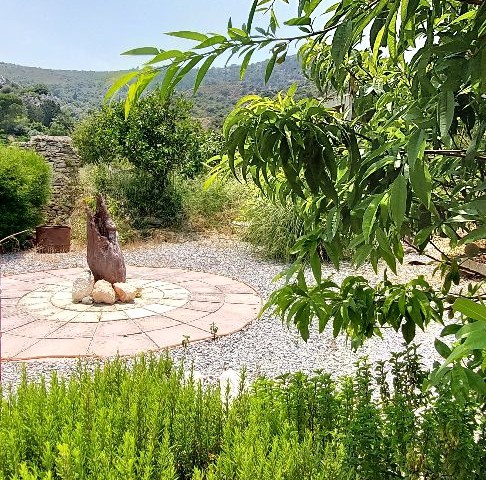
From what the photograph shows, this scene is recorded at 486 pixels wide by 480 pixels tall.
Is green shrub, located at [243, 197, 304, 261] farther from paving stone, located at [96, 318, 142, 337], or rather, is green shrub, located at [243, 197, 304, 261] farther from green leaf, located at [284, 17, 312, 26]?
green leaf, located at [284, 17, 312, 26]

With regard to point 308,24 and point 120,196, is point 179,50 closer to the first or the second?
point 308,24

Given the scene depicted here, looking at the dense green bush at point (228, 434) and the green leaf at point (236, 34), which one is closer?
the green leaf at point (236, 34)

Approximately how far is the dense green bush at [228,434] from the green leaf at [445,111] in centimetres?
100

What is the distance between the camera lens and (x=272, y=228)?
26.9 feet

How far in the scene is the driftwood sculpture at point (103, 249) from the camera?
539 centimetres

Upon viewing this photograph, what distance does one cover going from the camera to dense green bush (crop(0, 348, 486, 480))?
1.44m

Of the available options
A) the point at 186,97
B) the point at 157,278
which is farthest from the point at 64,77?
the point at 157,278

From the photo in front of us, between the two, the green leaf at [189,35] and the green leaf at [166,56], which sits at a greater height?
the green leaf at [189,35]

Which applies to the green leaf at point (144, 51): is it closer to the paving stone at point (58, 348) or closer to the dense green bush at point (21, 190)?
the paving stone at point (58, 348)

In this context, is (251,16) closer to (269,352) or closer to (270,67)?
(270,67)

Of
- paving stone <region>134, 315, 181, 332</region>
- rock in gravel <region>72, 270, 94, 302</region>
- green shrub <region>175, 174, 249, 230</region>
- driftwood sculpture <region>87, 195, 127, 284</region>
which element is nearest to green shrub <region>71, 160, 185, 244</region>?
green shrub <region>175, 174, 249, 230</region>

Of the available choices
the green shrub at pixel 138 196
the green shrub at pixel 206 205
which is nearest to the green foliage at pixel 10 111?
the green shrub at pixel 138 196

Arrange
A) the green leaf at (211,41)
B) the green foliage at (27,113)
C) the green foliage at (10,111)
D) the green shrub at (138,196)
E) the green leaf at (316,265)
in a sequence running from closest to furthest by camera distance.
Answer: the green leaf at (211,41)
the green leaf at (316,265)
the green shrub at (138,196)
the green foliage at (27,113)
the green foliage at (10,111)

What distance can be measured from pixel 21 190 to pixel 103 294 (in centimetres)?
375
